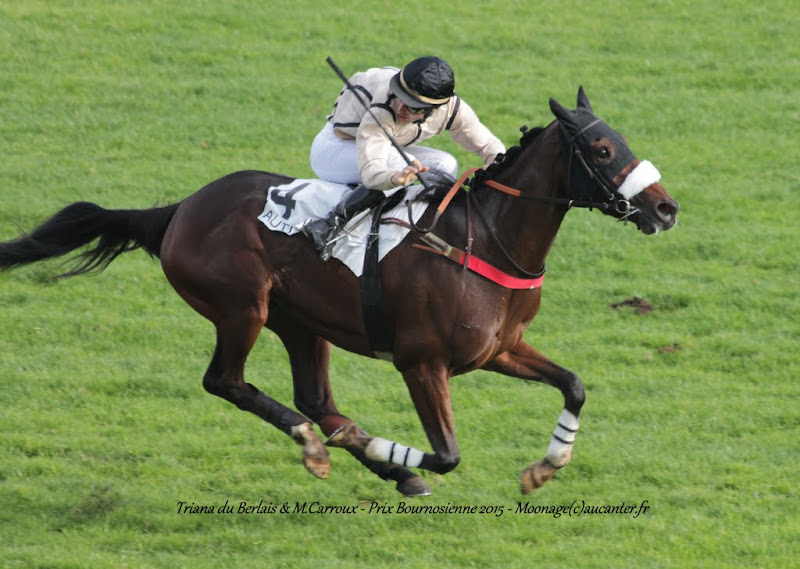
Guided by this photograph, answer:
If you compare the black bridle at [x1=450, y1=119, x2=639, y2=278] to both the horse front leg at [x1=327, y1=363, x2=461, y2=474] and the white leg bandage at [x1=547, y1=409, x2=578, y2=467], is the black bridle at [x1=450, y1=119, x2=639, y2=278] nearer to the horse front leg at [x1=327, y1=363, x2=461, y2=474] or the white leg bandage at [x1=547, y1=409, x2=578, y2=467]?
the horse front leg at [x1=327, y1=363, x2=461, y2=474]

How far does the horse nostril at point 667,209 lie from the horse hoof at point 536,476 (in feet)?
5.89

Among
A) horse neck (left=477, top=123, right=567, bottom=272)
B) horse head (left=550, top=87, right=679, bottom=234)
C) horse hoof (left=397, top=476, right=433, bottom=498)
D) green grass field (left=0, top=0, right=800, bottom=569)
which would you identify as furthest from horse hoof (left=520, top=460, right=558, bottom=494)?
horse head (left=550, top=87, right=679, bottom=234)

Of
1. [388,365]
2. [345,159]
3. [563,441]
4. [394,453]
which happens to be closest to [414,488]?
[394,453]

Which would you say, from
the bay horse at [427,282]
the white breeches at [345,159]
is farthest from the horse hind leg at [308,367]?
the white breeches at [345,159]

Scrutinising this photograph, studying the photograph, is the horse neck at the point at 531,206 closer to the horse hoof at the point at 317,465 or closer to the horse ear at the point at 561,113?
the horse ear at the point at 561,113

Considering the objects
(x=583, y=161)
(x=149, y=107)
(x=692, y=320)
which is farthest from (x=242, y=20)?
(x=583, y=161)

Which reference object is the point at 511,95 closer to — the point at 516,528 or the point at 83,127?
the point at 83,127

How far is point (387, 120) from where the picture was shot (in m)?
6.95

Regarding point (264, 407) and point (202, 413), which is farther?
point (202, 413)

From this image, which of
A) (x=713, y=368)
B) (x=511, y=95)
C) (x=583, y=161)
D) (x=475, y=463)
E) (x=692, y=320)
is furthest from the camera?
(x=511, y=95)

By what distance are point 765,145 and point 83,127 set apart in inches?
336

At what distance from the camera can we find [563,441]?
724 centimetres

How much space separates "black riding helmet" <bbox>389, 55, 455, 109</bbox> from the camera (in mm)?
6676

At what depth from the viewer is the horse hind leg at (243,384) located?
717cm
